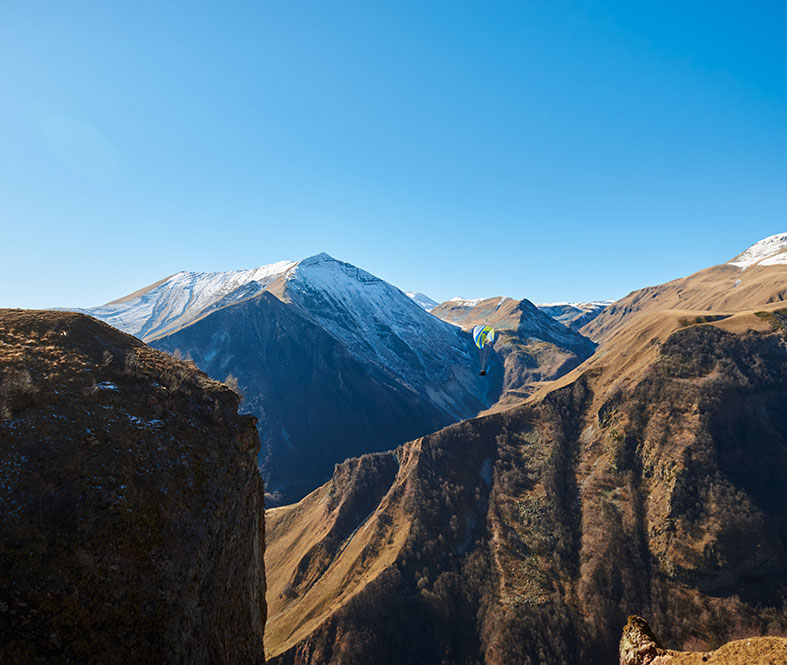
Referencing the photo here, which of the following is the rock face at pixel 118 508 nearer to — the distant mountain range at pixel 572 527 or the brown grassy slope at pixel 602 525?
the brown grassy slope at pixel 602 525

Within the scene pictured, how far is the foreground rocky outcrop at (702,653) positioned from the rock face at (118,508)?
54.2ft

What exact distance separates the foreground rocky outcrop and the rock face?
1653 centimetres

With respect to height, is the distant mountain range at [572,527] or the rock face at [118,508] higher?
the rock face at [118,508]

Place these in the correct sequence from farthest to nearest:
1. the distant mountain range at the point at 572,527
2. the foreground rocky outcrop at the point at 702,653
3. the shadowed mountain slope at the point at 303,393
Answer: the shadowed mountain slope at the point at 303,393
the distant mountain range at the point at 572,527
the foreground rocky outcrop at the point at 702,653

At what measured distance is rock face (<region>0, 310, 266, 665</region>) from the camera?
37.1 ft

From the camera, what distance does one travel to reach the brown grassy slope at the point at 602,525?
160ft

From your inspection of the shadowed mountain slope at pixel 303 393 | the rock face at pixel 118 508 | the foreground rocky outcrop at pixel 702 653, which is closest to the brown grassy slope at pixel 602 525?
the rock face at pixel 118 508

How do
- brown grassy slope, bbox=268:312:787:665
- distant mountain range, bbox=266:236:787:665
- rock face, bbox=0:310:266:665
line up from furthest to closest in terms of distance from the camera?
distant mountain range, bbox=266:236:787:665 → brown grassy slope, bbox=268:312:787:665 → rock face, bbox=0:310:266:665

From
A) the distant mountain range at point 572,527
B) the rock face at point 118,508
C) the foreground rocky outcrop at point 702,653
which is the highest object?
the rock face at point 118,508

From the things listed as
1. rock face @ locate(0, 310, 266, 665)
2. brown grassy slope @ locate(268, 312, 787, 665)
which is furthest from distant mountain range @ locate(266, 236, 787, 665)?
rock face @ locate(0, 310, 266, 665)

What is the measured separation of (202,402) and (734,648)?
23.6 meters

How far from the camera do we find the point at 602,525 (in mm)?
57625

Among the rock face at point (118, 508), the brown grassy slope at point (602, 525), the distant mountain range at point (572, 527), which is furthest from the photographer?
the distant mountain range at point (572, 527)

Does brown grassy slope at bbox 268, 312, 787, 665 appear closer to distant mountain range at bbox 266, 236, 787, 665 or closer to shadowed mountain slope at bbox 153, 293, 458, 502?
distant mountain range at bbox 266, 236, 787, 665
